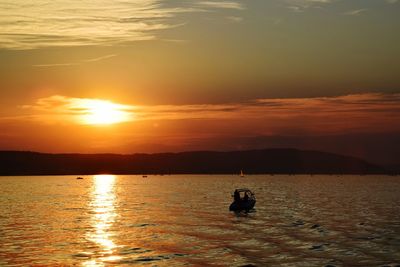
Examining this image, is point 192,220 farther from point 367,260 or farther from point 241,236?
point 367,260

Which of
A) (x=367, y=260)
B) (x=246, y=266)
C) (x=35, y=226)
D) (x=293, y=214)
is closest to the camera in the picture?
(x=246, y=266)

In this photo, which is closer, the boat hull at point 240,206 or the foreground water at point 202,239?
the foreground water at point 202,239

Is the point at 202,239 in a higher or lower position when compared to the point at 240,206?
lower

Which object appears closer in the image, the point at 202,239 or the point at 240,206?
the point at 202,239

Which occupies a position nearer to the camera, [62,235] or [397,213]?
[62,235]

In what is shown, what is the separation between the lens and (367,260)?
151 feet

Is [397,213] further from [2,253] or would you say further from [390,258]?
[2,253]

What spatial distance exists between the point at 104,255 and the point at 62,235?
16.3 m

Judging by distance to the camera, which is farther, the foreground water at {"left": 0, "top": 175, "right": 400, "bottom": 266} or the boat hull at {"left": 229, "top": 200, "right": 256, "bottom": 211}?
the boat hull at {"left": 229, "top": 200, "right": 256, "bottom": 211}

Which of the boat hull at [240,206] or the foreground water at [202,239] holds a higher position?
the boat hull at [240,206]

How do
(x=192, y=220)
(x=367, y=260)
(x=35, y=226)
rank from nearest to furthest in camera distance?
(x=367, y=260) → (x=35, y=226) → (x=192, y=220)

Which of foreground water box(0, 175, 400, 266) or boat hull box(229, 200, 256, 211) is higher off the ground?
boat hull box(229, 200, 256, 211)

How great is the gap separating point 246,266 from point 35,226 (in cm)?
4015

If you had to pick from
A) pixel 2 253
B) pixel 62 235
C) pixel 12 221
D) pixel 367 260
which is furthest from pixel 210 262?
pixel 12 221
